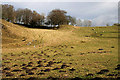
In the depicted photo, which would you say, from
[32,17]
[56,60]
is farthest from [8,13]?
[56,60]

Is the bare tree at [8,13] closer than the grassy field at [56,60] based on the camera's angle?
No

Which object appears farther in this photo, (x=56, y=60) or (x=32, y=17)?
(x=32, y=17)

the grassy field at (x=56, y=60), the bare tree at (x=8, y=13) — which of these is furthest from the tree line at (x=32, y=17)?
the grassy field at (x=56, y=60)

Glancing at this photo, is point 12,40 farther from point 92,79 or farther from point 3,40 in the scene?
point 92,79

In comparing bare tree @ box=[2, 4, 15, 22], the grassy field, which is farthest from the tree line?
the grassy field

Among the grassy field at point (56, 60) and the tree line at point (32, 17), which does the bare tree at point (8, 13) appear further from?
the grassy field at point (56, 60)

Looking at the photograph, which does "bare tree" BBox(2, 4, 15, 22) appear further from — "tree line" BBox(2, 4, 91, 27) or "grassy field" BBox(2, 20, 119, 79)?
"grassy field" BBox(2, 20, 119, 79)

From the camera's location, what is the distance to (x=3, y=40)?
1065 inches

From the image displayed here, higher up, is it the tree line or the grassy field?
the tree line

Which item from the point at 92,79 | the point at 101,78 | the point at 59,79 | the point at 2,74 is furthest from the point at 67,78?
the point at 2,74

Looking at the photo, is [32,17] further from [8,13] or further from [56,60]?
[56,60]

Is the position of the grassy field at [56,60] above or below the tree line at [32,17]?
below

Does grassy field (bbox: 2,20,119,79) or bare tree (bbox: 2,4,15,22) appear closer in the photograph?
grassy field (bbox: 2,20,119,79)

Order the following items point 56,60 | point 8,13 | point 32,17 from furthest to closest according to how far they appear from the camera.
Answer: point 32,17 → point 8,13 → point 56,60
